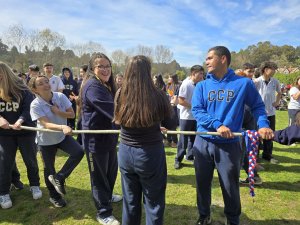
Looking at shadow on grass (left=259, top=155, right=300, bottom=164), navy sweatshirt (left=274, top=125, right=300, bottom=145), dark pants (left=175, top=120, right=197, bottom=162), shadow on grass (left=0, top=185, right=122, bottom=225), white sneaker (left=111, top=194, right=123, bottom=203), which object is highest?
navy sweatshirt (left=274, top=125, right=300, bottom=145)

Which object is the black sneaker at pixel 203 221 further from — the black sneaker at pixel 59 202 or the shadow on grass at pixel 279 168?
the shadow on grass at pixel 279 168

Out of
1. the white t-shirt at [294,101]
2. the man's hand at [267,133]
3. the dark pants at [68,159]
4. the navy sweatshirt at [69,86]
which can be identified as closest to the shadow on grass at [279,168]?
the white t-shirt at [294,101]

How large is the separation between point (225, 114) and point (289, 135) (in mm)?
681

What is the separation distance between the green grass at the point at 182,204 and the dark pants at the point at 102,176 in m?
0.36

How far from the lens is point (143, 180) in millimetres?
2664

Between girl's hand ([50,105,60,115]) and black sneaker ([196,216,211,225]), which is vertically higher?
girl's hand ([50,105,60,115])

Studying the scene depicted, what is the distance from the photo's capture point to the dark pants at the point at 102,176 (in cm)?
335

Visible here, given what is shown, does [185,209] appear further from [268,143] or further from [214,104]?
[268,143]

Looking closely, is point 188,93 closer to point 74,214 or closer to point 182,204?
point 182,204

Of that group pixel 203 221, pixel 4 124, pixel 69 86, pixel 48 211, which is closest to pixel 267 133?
pixel 203 221

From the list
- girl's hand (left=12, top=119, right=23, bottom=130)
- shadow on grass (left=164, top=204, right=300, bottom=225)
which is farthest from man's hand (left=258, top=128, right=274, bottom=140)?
girl's hand (left=12, top=119, right=23, bottom=130)

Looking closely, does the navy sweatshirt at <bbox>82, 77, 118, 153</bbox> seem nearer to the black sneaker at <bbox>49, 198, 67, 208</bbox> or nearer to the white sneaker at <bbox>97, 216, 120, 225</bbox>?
the white sneaker at <bbox>97, 216, 120, 225</bbox>

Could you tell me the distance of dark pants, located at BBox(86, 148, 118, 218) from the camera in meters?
3.35

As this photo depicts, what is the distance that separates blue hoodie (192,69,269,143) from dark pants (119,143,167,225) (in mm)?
708
